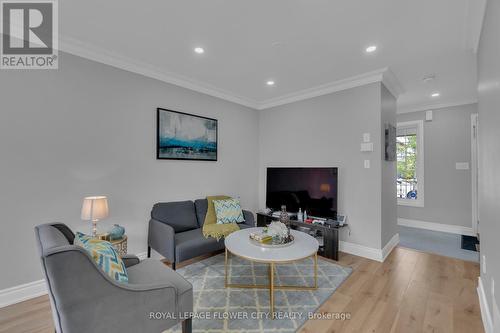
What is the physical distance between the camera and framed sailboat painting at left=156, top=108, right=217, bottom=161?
10.5 feet

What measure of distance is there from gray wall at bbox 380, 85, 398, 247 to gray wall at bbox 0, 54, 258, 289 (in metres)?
2.72

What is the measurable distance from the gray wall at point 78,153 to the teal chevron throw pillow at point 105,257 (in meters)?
1.21

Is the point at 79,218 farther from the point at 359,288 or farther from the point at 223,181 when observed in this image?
the point at 359,288

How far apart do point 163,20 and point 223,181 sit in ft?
8.30

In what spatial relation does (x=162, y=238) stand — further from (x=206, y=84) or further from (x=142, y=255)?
(x=206, y=84)

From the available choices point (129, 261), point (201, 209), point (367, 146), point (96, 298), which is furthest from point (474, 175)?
point (96, 298)

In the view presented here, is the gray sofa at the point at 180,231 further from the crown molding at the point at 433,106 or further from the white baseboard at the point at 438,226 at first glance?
the crown molding at the point at 433,106

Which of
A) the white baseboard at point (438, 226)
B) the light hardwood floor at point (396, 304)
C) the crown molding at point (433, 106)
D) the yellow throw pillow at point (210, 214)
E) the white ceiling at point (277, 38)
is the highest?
the white ceiling at point (277, 38)

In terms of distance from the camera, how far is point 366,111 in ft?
10.7

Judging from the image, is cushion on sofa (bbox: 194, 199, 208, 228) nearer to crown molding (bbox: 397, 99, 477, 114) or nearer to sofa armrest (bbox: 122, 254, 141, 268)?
sofa armrest (bbox: 122, 254, 141, 268)

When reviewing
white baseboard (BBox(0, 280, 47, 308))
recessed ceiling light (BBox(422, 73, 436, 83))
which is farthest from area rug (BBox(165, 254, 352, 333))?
recessed ceiling light (BBox(422, 73, 436, 83))

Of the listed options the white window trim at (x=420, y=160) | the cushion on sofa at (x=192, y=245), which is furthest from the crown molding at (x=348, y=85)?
the cushion on sofa at (x=192, y=245)

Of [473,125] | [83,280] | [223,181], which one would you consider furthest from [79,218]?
[473,125]

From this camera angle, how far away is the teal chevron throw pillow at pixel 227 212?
3338mm
